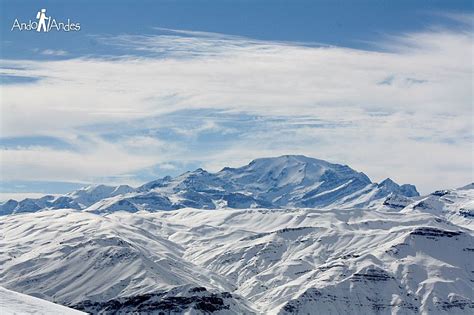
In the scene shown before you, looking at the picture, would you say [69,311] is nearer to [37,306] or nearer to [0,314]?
[37,306]

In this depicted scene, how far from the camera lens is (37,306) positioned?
594 feet

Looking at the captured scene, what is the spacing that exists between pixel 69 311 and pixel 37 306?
681 centimetres

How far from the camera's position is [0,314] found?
154500 millimetres

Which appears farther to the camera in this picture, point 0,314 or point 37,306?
point 37,306

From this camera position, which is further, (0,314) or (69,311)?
(69,311)

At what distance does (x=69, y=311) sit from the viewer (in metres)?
183

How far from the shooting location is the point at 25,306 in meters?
180

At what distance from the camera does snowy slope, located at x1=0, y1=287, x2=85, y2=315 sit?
563ft

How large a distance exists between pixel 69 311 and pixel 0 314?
3000cm

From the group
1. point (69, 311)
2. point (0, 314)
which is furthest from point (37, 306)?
point (0, 314)

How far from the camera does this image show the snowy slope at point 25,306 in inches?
6752
